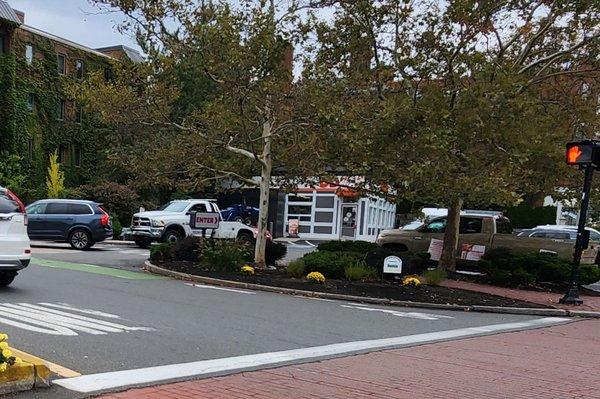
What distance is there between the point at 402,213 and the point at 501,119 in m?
30.7

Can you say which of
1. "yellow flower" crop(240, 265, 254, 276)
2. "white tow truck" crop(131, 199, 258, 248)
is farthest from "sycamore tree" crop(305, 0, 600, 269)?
"white tow truck" crop(131, 199, 258, 248)

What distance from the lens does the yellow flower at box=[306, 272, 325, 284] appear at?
13.9m

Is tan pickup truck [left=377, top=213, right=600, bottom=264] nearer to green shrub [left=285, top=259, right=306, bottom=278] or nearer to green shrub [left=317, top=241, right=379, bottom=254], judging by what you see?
green shrub [left=317, top=241, right=379, bottom=254]

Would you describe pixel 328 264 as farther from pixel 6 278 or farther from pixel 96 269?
pixel 6 278

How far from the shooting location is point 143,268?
1638 centimetres

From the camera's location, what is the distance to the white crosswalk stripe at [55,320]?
7.38 m

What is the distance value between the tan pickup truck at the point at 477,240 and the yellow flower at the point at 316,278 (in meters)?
6.06

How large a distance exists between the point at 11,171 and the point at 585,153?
102 ft

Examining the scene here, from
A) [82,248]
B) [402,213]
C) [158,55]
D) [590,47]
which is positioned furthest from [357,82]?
[402,213]

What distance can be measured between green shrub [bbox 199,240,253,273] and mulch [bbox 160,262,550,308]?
1.54 ft

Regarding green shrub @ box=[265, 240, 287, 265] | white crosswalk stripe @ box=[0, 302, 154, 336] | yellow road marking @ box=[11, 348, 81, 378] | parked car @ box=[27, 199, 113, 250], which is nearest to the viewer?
yellow road marking @ box=[11, 348, 81, 378]

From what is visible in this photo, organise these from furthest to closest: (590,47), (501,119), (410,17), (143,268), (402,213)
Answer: (402,213), (143,268), (590,47), (410,17), (501,119)

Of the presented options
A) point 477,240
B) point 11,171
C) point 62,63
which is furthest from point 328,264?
point 62,63

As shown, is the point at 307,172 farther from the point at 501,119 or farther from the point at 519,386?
the point at 519,386
